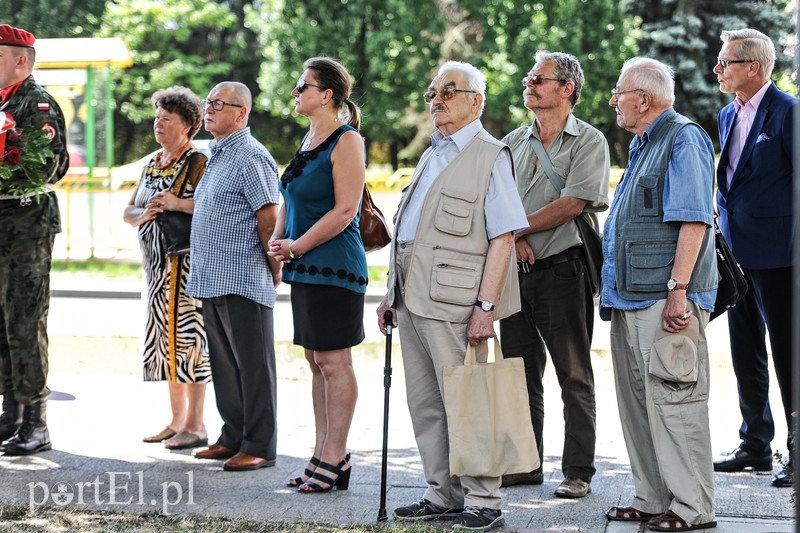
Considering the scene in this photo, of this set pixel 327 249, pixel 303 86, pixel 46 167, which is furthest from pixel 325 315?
pixel 46 167

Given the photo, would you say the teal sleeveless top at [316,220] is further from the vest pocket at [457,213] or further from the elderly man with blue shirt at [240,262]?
the vest pocket at [457,213]

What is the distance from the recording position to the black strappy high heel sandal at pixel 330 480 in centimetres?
556

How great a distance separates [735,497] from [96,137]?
15.8m

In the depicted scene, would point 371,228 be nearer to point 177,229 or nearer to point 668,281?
point 177,229

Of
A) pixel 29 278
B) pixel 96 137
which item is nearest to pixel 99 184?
pixel 96 137

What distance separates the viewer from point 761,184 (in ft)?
18.4

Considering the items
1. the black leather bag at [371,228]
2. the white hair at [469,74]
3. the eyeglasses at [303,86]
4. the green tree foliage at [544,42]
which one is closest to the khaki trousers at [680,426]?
the white hair at [469,74]

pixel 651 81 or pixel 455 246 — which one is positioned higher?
pixel 651 81

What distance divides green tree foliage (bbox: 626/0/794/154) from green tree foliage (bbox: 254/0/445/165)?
22.1 ft

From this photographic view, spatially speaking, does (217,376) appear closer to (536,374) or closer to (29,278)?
(29,278)

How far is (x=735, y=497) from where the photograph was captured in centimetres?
543

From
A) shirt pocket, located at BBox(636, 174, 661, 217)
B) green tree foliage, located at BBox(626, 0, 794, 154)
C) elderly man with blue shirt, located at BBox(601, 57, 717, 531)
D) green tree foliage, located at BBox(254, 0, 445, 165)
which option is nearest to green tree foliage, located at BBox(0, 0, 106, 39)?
green tree foliage, located at BBox(254, 0, 445, 165)

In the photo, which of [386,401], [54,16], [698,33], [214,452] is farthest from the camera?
[54,16]

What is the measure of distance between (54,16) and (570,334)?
3949 cm
